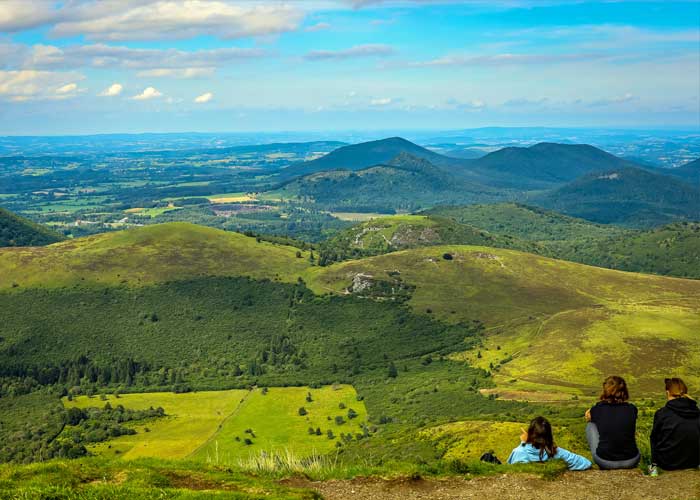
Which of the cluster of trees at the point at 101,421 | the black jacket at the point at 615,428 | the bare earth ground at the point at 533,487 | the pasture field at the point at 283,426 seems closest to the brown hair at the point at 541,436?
the bare earth ground at the point at 533,487

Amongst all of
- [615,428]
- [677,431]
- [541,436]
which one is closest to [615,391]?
[615,428]

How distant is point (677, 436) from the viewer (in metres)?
29.1

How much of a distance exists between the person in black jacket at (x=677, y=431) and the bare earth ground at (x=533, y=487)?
2.43ft

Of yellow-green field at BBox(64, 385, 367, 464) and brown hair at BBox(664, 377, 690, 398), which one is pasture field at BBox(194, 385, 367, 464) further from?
brown hair at BBox(664, 377, 690, 398)

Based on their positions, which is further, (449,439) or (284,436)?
(284,436)

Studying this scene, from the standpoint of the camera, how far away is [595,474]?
31.4 metres

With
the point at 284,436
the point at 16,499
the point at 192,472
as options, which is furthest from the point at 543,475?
the point at 284,436

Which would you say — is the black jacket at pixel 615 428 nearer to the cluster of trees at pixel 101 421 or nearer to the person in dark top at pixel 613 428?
the person in dark top at pixel 613 428

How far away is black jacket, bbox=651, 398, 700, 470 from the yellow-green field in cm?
12165

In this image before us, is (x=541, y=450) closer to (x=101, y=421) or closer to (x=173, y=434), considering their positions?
(x=173, y=434)

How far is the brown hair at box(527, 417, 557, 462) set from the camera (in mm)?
30594

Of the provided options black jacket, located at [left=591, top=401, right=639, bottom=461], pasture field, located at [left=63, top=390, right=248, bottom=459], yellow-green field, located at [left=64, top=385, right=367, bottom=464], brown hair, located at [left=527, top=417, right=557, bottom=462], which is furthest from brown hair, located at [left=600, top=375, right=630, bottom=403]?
pasture field, located at [left=63, top=390, right=248, bottom=459]

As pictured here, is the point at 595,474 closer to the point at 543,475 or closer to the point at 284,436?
the point at 543,475

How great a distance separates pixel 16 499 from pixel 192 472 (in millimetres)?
9969
